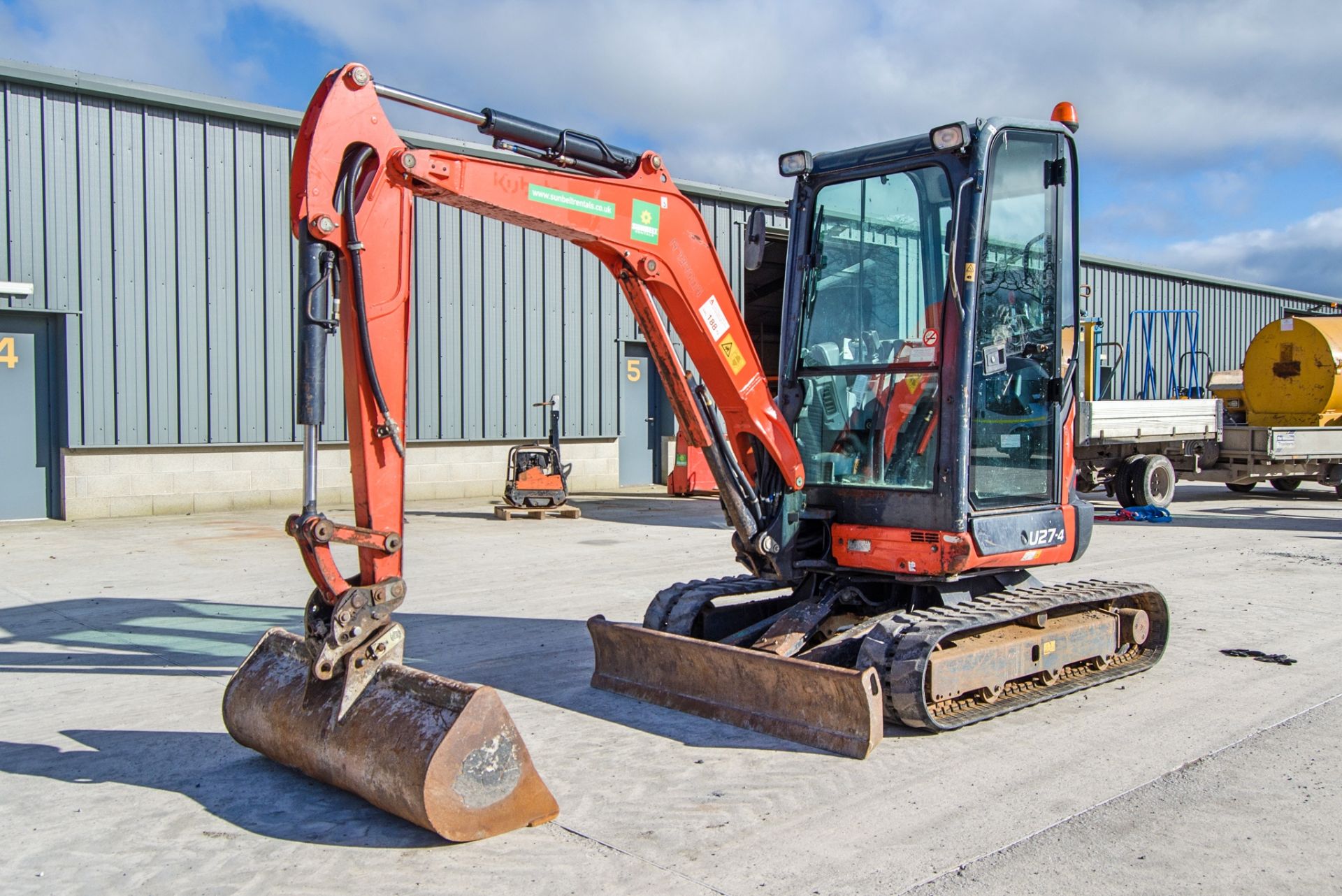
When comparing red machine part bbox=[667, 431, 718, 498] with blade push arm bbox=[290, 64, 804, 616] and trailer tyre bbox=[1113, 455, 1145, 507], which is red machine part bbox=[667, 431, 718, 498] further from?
blade push arm bbox=[290, 64, 804, 616]

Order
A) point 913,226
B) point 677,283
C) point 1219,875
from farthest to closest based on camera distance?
point 913,226 → point 677,283 → point 1219,875

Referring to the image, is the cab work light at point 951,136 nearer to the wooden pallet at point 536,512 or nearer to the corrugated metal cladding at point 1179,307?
the wooden pallet at point 536,512

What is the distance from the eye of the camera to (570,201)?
5.31 meters

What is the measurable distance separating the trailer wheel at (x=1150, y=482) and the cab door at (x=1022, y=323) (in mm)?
12139

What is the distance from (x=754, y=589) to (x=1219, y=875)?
3.35 m

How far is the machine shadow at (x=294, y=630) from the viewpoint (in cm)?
615

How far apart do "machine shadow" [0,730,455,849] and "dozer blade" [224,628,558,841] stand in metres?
0.10

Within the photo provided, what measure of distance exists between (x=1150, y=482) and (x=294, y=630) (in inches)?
555

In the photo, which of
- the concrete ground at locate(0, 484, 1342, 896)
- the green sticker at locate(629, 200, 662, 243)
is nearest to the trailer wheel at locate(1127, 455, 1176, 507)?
the concrete ground at locate(0, 484, 1342, 896)

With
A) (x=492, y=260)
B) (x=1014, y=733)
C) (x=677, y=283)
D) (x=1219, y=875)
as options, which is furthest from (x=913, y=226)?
(x=492, y=260)

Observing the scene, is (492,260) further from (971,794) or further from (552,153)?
(971,794)

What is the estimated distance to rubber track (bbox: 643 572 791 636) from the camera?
674 centimetres

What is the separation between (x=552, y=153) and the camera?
546cm

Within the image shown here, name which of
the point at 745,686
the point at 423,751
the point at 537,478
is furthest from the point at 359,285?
the point at 537,478
